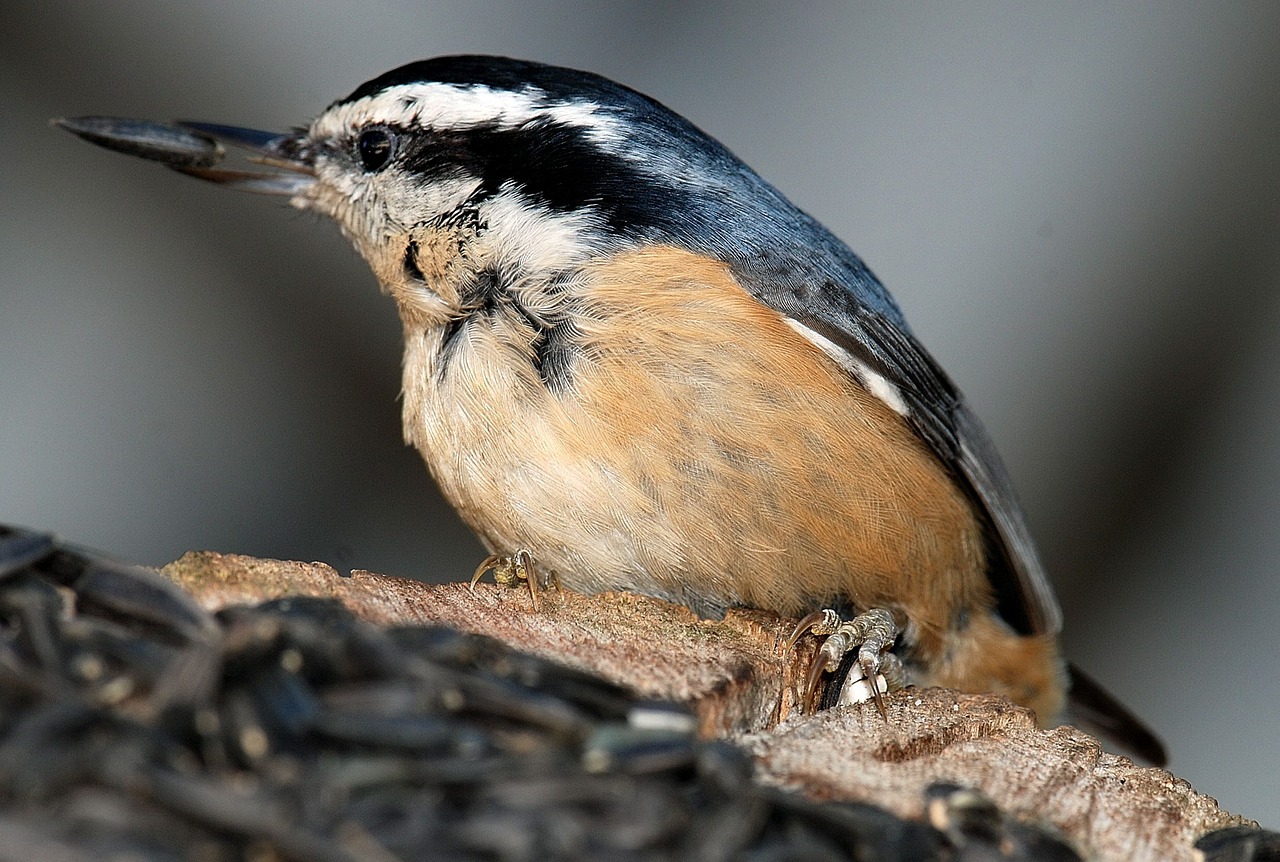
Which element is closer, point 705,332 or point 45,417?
point 705,332

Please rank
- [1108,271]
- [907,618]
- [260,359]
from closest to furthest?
[907,618]
[1108,271]
[260,359]

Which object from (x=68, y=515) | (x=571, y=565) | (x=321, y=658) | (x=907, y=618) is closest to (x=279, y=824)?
(x=321, y=658)

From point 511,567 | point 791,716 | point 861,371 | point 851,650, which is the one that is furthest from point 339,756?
point 861,371

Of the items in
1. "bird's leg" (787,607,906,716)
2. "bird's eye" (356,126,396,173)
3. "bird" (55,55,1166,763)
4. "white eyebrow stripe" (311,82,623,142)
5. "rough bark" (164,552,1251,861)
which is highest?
Result: "white eyebrow stripe" (311,82,623,142)

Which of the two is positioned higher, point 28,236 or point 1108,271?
point 1108,271

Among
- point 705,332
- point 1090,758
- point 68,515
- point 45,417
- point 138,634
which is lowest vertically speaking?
point 68,515

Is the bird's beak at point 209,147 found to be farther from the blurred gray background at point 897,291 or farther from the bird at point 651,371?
the blurred gray background at point 897,291

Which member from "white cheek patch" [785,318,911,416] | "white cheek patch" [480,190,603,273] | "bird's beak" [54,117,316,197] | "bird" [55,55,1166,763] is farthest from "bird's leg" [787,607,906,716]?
"bird's beak" [54,117,316,197]

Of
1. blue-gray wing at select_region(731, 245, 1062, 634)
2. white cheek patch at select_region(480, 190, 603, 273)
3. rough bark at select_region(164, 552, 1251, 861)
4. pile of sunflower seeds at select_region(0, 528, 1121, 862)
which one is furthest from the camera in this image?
blue-gray wing at select_region(731, 245, 1062, 634)

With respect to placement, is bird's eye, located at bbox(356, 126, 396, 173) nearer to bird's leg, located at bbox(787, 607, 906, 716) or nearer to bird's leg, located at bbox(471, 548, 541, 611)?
bird's leg, located at bbox(471, 548, 541, 611)

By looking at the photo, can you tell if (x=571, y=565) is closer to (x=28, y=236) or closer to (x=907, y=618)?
(x=907, y=618)
